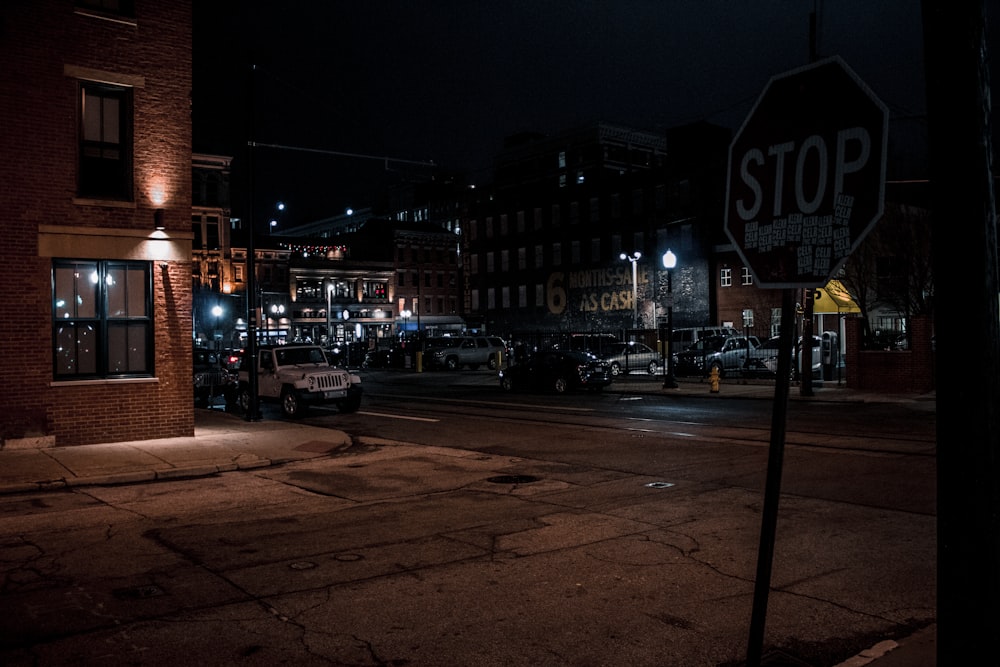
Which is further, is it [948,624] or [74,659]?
[74,659]

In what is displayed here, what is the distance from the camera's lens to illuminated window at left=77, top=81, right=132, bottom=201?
49.1 feet

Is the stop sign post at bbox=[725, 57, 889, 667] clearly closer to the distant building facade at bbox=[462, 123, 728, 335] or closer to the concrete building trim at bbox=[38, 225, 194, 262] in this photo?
the concrete building trim at bbox=[38, 225, 194, 262]

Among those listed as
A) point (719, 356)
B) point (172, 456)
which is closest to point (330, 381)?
point (172, 456)

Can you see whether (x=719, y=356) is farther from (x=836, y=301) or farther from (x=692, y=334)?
(x=692, y=334)

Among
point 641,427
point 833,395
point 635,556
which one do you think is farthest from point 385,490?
point 833,395

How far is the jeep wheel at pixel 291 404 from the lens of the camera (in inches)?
844

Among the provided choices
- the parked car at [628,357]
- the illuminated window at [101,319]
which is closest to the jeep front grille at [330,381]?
the illuminated window at [101,319]

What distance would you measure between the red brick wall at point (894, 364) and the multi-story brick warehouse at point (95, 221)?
20.5 m

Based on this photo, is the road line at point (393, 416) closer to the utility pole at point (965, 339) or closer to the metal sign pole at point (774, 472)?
the metal sign pole at point (774, 472)

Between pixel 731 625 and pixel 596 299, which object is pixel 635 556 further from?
pixel 596 299

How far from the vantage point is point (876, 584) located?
635 cm

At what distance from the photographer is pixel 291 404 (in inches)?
850

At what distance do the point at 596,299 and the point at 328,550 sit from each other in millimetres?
59511

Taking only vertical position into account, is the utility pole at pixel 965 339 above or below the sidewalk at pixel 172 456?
above
